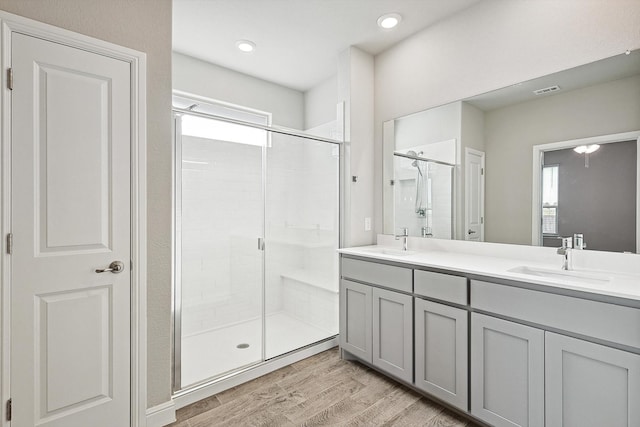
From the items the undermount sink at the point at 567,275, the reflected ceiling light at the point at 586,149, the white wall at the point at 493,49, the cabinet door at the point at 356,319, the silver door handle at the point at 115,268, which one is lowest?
the cabinet door at the point at 356,319

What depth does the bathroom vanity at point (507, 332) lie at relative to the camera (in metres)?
1.32

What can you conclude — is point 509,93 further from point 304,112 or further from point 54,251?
point 54,251

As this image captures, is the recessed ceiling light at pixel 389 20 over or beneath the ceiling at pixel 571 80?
over

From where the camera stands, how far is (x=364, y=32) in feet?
8.70

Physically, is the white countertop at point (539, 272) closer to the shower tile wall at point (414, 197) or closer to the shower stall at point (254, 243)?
the shower tile wall at point (414, 197)

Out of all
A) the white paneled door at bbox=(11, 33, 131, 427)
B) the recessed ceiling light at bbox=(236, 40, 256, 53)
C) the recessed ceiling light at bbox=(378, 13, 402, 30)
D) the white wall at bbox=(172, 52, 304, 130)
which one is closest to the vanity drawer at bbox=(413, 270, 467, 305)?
the white paneled door at bbox=(11, 33, 131, 427)

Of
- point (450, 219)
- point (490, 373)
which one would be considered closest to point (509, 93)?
point (450, 219)

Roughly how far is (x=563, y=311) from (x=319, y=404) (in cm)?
150

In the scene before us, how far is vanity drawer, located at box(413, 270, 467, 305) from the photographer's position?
1.80 metres

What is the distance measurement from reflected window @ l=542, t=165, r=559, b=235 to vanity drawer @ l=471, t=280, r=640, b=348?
643 mm

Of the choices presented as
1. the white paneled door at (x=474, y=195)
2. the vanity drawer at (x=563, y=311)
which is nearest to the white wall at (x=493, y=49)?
the white paneled door at (x=474, y=195)

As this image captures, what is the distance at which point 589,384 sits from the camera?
1.36 m

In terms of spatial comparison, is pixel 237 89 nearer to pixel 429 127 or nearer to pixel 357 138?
pixel 357 138

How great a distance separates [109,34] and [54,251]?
1179mm
